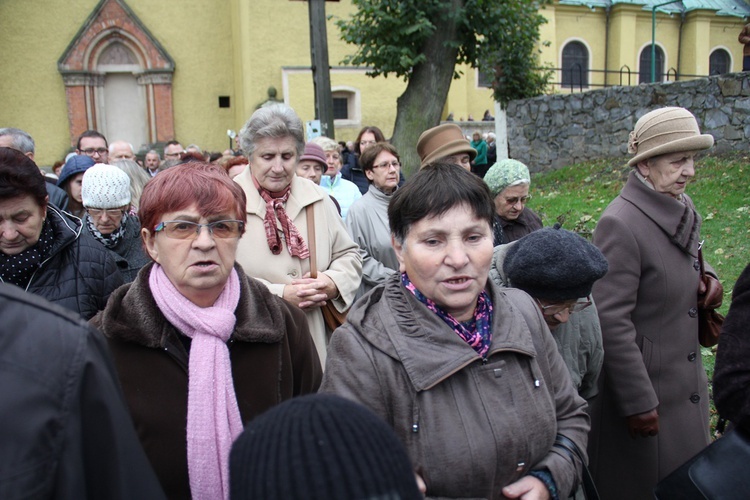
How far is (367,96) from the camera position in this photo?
72.1 feet

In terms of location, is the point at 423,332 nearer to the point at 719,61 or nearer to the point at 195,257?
the point at 195,257

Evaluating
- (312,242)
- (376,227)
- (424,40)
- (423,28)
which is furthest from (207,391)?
(424,40)

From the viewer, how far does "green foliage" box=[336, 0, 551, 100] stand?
12.4 meters

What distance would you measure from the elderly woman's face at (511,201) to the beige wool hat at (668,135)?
857 millimetres

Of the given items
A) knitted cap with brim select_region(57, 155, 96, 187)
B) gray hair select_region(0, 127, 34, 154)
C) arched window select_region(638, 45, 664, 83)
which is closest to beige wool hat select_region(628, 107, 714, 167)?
knitted cap with brim select_region(57, 155, 96, 187)

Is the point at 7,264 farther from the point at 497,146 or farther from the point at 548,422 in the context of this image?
the point at 497,146

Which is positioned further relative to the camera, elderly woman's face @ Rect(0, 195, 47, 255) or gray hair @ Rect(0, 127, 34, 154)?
gray hair @ Rect(0, 127, 34, 154)

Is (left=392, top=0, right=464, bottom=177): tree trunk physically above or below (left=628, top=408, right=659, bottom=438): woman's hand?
above

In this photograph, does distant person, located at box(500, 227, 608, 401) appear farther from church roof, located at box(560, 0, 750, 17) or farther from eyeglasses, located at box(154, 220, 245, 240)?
church roof, located at box(560, 0, 750, 17)

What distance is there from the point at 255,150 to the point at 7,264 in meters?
1.27

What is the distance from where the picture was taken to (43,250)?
261cm

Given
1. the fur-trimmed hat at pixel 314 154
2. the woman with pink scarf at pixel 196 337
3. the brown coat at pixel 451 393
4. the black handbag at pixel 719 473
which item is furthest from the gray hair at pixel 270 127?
the black handbag at pixel 719 473

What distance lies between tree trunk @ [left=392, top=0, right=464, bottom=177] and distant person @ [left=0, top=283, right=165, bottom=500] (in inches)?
464

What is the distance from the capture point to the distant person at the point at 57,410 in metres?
1.03
